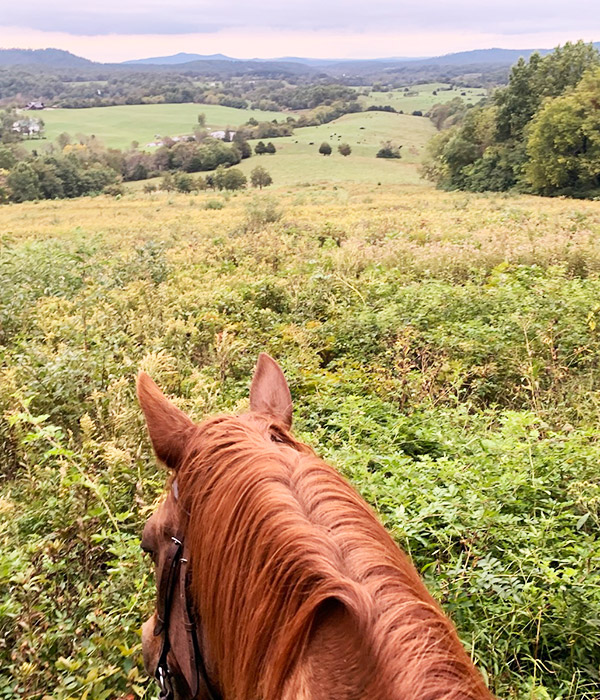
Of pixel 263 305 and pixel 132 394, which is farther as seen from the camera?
pixel 263 305

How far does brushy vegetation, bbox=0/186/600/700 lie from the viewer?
2076mm

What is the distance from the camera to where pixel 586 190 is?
99.8ft

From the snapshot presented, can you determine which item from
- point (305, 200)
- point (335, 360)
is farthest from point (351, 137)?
point (335, 360)

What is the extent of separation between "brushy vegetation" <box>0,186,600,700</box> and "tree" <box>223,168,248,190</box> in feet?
110

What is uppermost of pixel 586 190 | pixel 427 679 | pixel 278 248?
pixel 427 679

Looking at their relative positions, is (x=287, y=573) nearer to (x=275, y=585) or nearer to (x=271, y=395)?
(x=275, y=585)

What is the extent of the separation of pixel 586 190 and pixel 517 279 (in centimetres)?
2864

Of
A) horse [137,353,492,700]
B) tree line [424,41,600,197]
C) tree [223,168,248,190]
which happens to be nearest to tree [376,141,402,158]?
tree line [424,41,600,197]

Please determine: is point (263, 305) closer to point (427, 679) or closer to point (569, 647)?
point (569, 647)

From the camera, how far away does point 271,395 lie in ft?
5.07

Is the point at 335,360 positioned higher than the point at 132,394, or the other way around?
the point at 132,394

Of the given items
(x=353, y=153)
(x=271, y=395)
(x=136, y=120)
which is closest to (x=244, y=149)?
(x=353, y=153)

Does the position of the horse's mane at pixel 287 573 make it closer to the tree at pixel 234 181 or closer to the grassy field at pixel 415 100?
the tree at pixel 234 181

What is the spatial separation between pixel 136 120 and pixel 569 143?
255 feet
